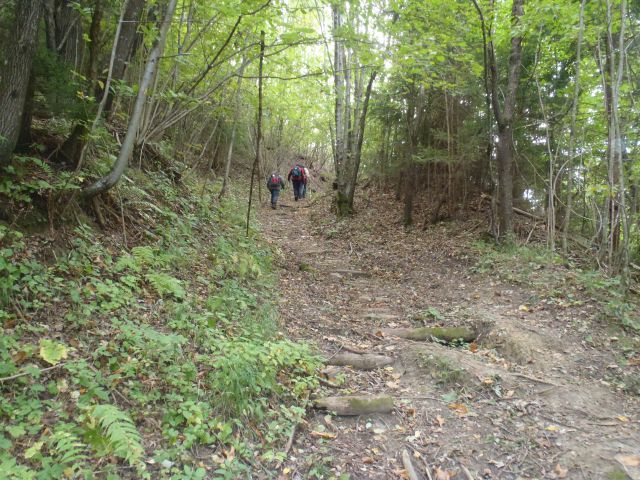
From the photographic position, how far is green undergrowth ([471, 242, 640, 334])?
20.0 ft

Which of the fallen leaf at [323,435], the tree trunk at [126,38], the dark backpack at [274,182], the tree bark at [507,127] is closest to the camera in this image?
the fallen leaf at [323,435]

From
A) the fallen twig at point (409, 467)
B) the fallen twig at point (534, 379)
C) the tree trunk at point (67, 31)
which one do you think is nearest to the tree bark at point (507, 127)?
the fallen twig at point (534, 379)

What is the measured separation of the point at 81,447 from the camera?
2.79 metres

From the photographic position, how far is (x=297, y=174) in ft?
62.1

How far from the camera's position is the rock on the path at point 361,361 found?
17.1 feet

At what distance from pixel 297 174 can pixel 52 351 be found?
638 inches

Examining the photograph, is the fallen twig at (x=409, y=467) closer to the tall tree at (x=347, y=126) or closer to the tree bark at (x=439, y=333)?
the tree bark at (x=439, y=333)

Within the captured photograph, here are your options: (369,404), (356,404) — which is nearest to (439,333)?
(369,404)

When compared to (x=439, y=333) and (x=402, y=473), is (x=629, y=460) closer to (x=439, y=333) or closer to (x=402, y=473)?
(x=402, y=473)

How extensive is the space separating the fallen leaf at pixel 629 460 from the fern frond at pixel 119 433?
12.8 ft

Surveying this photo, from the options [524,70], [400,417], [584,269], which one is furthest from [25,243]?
[524,70]

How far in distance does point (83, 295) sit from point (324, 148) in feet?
103

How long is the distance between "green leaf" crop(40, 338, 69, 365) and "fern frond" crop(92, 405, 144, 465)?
23.6 inches

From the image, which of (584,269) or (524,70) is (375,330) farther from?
(524,70)
